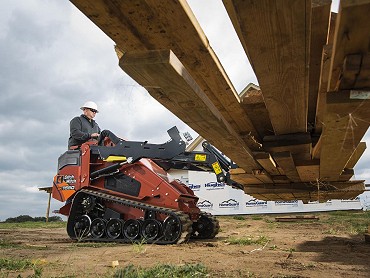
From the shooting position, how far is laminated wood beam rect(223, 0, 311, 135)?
1.69 m

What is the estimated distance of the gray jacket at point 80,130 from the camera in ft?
28.5

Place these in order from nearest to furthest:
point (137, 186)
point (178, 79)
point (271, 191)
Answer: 1. point (178, 79)
2. point (271, 191)
3. point (137, 186)

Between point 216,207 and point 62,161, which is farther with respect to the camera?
point 216,207

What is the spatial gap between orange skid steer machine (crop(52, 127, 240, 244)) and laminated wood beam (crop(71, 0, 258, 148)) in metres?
5.02

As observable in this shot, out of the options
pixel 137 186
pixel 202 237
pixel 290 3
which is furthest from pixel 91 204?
pixel 290 3

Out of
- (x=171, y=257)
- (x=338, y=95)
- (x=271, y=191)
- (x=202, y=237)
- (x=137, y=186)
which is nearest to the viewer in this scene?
(x=338, y=95)

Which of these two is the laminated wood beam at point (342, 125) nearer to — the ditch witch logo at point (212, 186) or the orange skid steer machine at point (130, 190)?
the orange skid steer machine at point (130, 190)

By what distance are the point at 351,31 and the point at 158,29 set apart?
1.05m

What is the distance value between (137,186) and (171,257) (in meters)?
3.33

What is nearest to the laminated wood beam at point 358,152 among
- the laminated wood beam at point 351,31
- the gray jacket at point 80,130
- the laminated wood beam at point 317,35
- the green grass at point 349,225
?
the laminated wood beam at point 317,35

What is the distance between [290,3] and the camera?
1651mm

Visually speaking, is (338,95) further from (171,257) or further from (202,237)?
(202,237)

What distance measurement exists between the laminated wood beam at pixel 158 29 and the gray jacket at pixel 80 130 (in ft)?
21.6

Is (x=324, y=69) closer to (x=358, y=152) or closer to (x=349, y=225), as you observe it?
(x=358, y=152)
